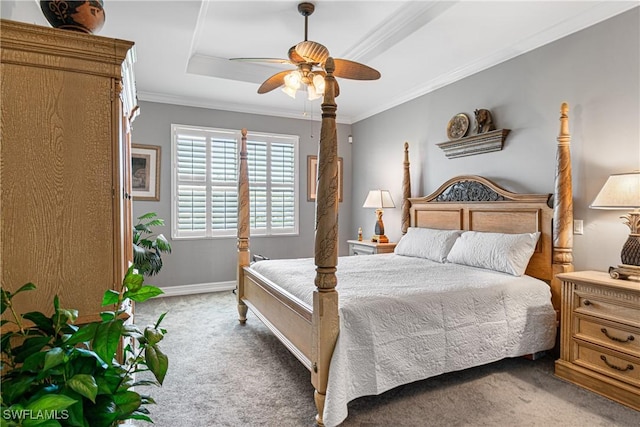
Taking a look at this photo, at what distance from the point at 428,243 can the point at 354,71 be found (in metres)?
2.01

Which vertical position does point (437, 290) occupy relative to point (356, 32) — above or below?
below

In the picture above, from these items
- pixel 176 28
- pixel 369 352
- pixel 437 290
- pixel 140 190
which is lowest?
pixel 369 352


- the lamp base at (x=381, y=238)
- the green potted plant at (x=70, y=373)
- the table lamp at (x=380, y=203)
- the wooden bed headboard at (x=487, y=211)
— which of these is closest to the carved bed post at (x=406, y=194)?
the wooden bed headboard at (x=487, y=211)

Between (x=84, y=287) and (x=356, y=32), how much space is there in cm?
302

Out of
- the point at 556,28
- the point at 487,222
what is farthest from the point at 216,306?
the point at 556,28

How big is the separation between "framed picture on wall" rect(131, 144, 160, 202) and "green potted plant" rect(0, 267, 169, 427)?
3974 millimetres

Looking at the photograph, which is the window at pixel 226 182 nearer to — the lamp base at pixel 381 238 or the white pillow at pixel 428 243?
the lamp base at pixel 381 238

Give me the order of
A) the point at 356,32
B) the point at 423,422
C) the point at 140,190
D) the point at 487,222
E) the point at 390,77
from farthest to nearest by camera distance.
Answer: the point at 140,190 < the point at 390,77 < the point at 487,222 < the point at 356,32 < the point at 423,422

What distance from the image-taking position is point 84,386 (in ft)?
2.97

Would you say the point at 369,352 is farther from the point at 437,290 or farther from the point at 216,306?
the point at 216,306

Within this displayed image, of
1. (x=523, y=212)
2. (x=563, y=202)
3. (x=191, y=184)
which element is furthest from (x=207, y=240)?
(x=563, y=202)

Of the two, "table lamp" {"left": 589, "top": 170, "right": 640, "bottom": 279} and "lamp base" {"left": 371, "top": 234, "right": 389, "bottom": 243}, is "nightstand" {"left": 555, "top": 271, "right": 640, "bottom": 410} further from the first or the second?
"lamp base" {"left": 371, "top": 234, "right": 389, "bottom": 243}

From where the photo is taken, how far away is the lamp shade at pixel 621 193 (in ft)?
7.63

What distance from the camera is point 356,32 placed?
10.9ft
